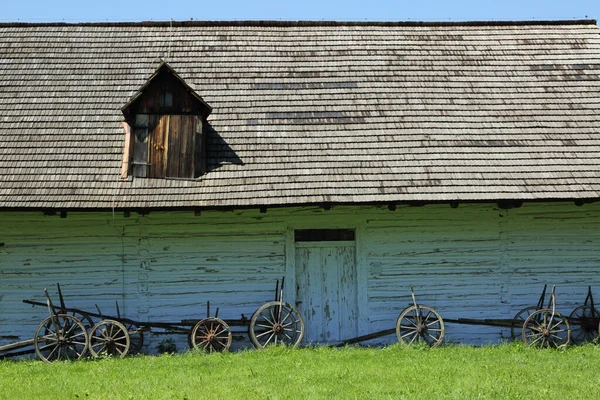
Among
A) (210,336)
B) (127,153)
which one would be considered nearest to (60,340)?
(210,336)

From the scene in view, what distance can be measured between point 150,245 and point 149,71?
4.25m

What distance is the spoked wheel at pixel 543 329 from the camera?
11578 mm

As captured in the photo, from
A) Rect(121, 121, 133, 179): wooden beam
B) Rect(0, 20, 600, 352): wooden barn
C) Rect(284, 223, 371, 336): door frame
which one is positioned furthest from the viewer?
Rect(121, 121, 133, 179): wooden beam

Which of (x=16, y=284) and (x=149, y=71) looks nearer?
(x=16, y=284)

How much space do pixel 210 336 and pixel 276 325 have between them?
1.02 m

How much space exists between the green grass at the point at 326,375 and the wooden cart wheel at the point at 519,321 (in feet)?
2.48

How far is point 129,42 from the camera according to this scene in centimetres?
1590

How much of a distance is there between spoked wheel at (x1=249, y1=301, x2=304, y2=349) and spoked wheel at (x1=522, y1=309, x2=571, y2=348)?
354 cm

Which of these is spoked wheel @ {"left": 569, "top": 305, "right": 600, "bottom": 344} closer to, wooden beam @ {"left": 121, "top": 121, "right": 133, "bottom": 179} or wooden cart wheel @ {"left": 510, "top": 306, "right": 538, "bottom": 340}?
wooden cart wheel @ {"left": 510, "top": 306, "right": 538, "bottom": 340}

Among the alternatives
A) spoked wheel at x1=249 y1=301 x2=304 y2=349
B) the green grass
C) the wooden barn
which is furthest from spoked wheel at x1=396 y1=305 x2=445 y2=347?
spoked wheel at x1=249 y1=301 x2=304 y2=349

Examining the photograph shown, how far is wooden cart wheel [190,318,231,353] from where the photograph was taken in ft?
37.6

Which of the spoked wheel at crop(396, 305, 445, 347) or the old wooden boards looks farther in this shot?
the old wooden boards

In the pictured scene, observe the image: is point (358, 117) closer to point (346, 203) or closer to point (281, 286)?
point (346, 203)

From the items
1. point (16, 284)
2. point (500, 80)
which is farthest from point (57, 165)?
point (500, 80)
